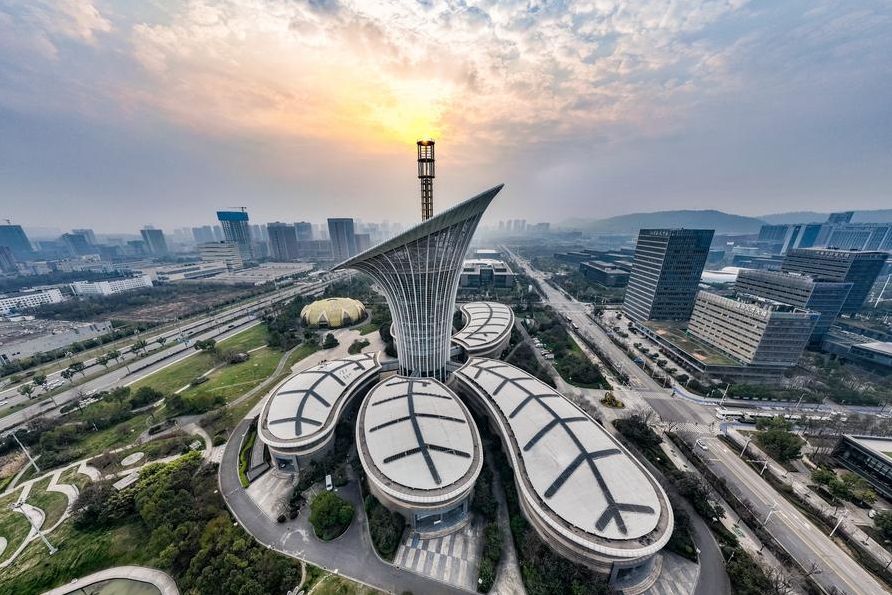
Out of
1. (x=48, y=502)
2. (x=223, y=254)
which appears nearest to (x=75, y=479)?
(x=48, y=502)

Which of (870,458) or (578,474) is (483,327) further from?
(870,458)

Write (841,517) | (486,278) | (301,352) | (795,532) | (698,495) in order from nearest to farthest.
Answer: (795,532) < (841,517) < (698,495) < (301,352) < (486,278)

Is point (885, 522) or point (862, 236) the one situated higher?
point (862, 236)

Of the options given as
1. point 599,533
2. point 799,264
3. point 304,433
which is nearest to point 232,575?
point 304,433

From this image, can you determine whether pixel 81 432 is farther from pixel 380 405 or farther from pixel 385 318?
pixel 385 318

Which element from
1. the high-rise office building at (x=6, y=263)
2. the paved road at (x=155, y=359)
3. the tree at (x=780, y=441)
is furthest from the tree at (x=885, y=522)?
the high-rise office building at (x=6, y=263)
